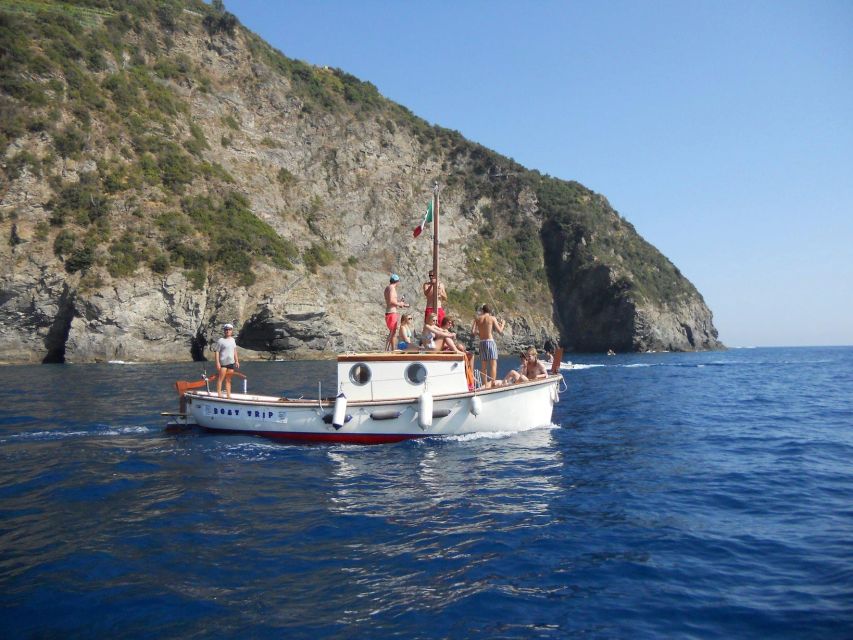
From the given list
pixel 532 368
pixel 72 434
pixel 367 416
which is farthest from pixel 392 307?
pixel 72 434

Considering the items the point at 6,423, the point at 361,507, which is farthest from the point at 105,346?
the point at 361,507

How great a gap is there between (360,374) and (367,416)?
3.00ft

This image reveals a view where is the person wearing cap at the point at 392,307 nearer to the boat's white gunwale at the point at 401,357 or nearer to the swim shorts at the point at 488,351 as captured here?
the boat's white gunwale at the point at 401,357

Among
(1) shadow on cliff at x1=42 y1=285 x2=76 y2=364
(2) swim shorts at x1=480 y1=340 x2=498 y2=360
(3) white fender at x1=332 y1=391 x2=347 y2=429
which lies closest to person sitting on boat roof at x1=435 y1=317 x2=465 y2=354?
(2) swim shorts at x1=480 y1=340 x2=498 y2=360

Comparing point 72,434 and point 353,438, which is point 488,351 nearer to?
point 353,438

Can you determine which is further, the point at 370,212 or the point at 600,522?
the point at 370,212

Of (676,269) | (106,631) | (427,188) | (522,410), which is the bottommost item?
(106,631)

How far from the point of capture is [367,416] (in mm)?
12625

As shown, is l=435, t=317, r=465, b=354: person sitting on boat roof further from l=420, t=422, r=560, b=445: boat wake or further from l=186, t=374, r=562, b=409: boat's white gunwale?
l=420, t=422, r=560, b=445: boat wake

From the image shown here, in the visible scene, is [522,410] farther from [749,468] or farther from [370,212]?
[370,212]

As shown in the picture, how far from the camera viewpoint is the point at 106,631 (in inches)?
186

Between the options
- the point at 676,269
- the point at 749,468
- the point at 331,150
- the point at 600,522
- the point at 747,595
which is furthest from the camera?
the point at 676,269

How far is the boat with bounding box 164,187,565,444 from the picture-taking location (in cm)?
1257

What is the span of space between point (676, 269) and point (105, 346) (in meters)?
82.7
